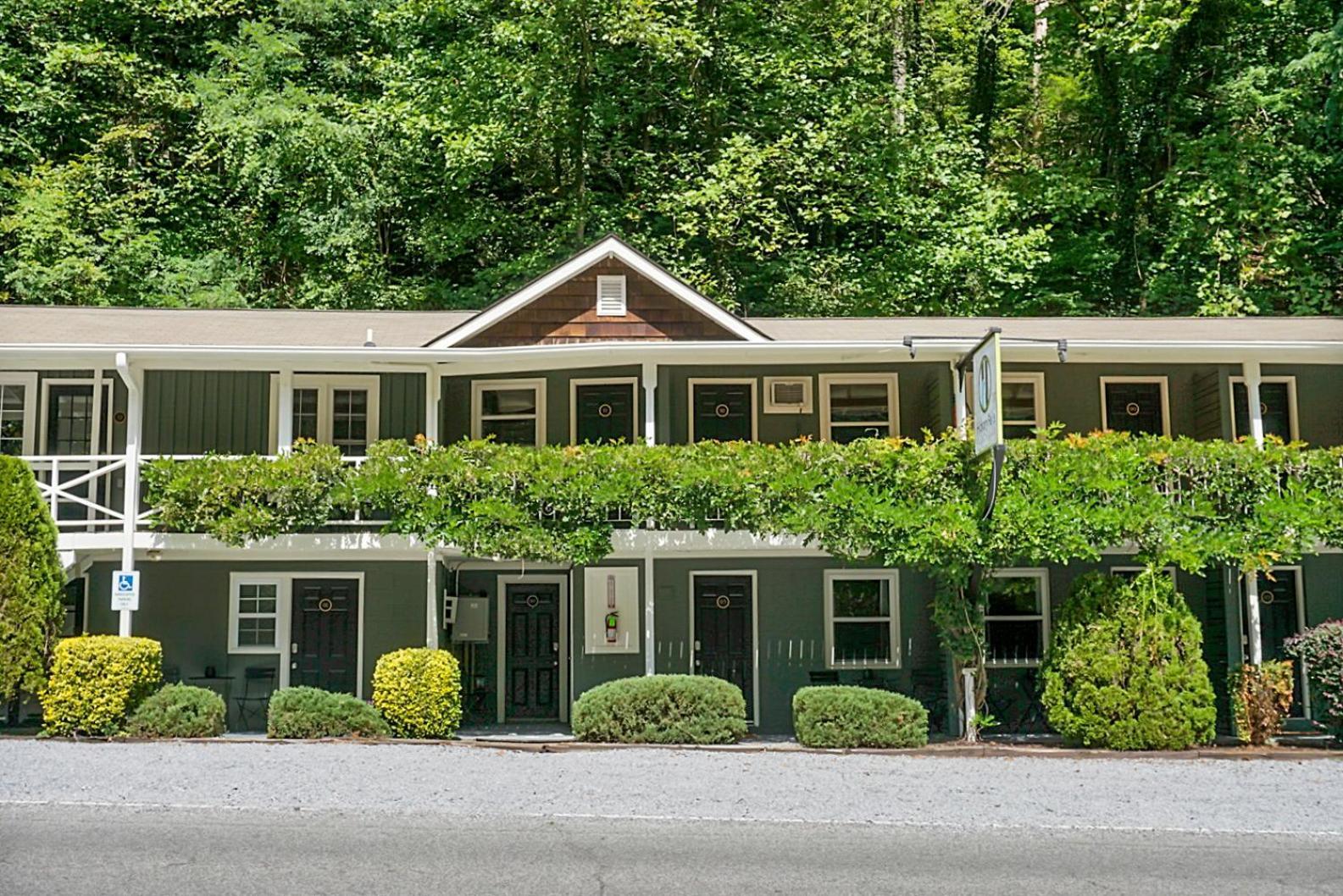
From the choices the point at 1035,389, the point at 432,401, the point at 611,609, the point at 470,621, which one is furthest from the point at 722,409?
the point at 470,621

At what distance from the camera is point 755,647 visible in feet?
65.2

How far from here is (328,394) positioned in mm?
20969

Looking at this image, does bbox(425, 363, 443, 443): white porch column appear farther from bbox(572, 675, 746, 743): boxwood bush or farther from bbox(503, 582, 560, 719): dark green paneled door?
bbox(572, 675, 746, 743): boxwood bush

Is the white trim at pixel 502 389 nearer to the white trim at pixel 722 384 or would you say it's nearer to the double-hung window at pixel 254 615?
the white trim at pixel 722 384

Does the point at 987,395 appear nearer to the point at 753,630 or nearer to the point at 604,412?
the point at 753,630

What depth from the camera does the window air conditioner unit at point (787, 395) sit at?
21.0 m

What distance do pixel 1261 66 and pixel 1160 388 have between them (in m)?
14.0

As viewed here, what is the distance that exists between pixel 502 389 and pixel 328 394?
2545mm

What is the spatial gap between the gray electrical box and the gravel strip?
13.2 feet

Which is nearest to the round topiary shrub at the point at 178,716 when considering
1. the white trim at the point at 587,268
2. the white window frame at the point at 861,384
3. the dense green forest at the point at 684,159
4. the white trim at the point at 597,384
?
the white trim at the point at 587,268

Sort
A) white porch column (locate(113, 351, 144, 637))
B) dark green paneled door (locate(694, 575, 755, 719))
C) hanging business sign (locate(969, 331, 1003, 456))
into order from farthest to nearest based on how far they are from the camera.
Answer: dark green paneled door (locate(694, 575, 755, 719)) → white porch column (locate(113, 351, 144, 637)) → hanging business sign (locate(969, 331, 1003, 456))

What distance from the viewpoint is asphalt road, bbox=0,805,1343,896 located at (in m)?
9.94

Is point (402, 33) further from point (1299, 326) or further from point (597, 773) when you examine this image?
point (597, 773)

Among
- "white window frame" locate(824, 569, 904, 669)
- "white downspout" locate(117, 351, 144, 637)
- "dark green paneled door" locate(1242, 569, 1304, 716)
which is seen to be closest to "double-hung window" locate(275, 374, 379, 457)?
"white downspout" locate(117, 351, 144, 637)
